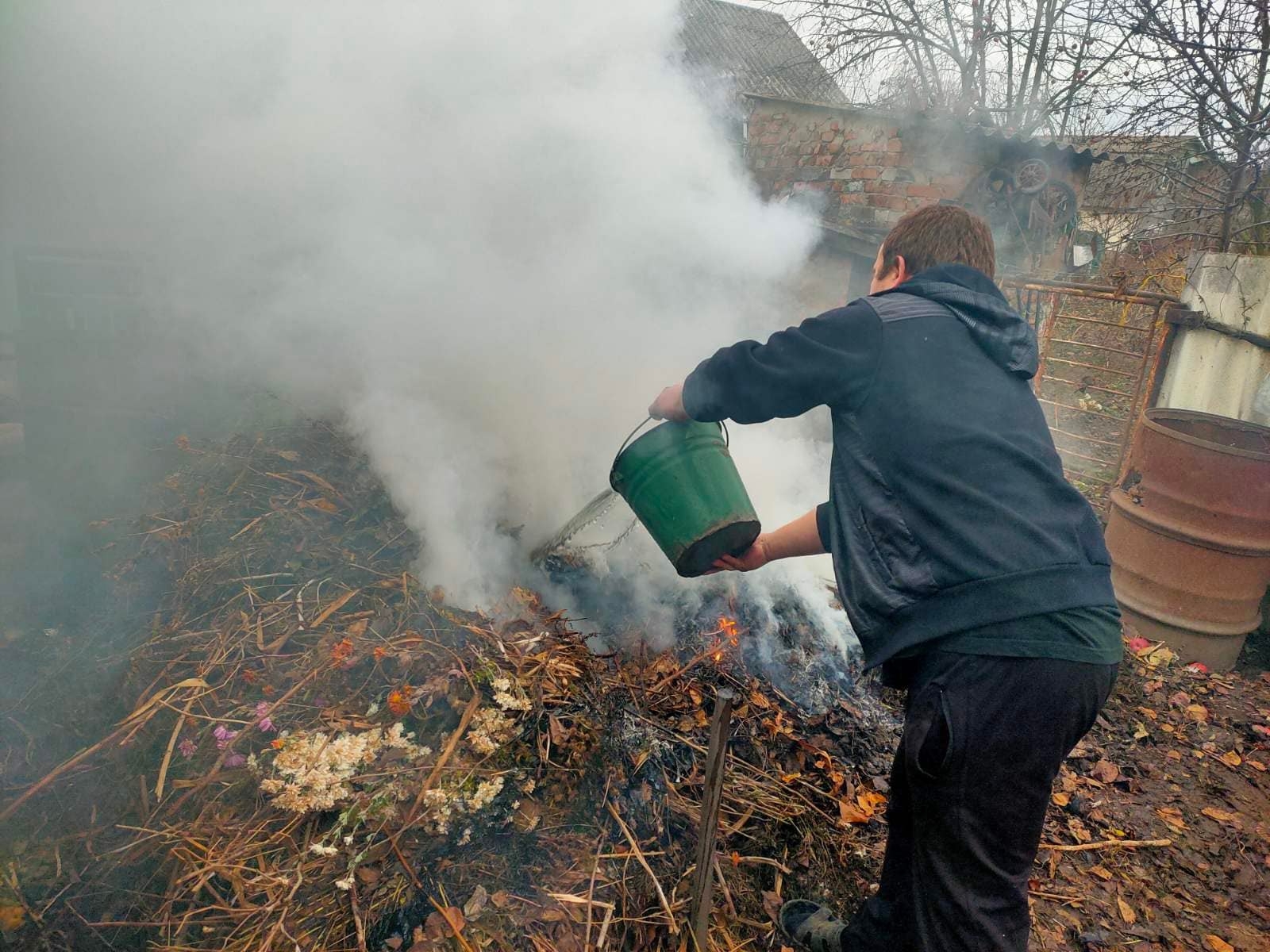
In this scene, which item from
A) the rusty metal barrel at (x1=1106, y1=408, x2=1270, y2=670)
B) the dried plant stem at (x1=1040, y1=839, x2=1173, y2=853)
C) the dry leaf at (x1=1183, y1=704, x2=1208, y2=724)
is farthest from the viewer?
the rusty metal barrel at (x1=1106, y1=408, x2=1270, y2=670)

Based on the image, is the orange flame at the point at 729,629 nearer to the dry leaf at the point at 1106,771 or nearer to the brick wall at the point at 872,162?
Answer: the dry leaf at the point at 1106,771

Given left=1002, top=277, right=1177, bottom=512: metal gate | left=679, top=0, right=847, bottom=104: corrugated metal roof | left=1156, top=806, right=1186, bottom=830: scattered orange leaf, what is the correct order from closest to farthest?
1. left=1156, top=806, right=1186, bottom=830: scattered orange leaf
2. left=1002, top=277, right=1177, bottom=512: metal gate
3. left=679, top=0, right=847, bottom=104: corrugated metal roof

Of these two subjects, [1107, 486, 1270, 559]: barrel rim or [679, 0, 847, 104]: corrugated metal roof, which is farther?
[679, 0, 847, 104]: corrugated metal roof

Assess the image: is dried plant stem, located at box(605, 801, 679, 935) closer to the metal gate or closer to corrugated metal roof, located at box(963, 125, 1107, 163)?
the metal gate

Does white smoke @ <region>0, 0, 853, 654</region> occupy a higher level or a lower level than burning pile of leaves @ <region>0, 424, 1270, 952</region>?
higher

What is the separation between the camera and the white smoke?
13.8 feet

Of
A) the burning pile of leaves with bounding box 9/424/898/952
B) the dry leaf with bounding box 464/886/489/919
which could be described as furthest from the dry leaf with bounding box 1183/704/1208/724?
the dry leaf with bounding box 464/886/489/919

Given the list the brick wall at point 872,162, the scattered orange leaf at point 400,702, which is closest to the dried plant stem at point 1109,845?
the scattered orange leaf at point 400,702

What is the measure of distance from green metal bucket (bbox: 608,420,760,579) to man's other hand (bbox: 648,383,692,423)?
62 millimetres

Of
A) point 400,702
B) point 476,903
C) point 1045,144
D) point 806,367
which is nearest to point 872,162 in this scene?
point 1045,144

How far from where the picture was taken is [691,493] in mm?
2439

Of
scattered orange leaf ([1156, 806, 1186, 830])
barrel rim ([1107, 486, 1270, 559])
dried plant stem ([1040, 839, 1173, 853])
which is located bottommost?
scattered orange leaf ([1156, 806, 1186, 830])

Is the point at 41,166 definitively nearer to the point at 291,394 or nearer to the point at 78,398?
the point at 78,398

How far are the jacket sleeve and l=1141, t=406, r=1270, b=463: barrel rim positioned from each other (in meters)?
3.64
